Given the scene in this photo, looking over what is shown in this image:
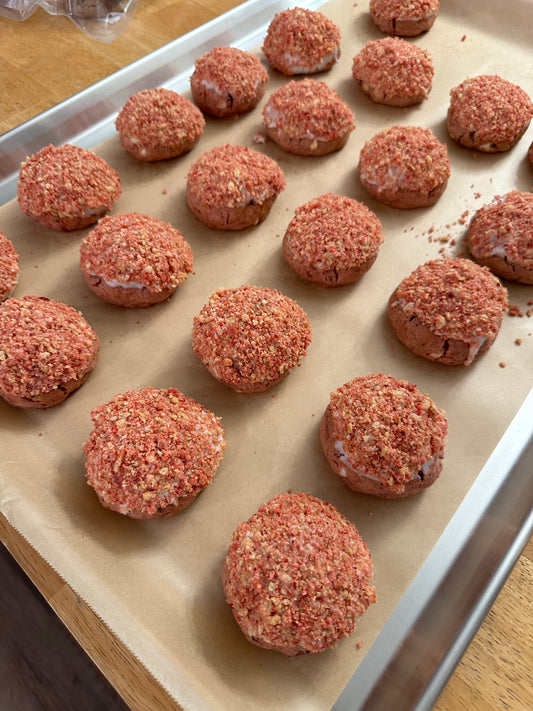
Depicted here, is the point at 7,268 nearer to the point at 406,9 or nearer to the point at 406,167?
the point at 406,167

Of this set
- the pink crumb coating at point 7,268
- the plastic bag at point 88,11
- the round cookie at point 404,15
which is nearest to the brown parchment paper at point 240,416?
the pink crumb coating at point 7,268

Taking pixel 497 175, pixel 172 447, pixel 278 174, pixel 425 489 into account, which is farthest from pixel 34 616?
pixel 497 175

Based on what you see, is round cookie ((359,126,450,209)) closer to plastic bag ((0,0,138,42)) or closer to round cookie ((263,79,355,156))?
round cookie ((263,79,355,156))

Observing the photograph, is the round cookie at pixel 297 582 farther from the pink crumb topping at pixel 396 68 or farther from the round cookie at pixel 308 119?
the pink crumb topping at pixel 396 68

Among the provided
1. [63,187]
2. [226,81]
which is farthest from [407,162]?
[63,187]

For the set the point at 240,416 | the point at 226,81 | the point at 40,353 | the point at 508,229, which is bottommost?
the point at 240,416
